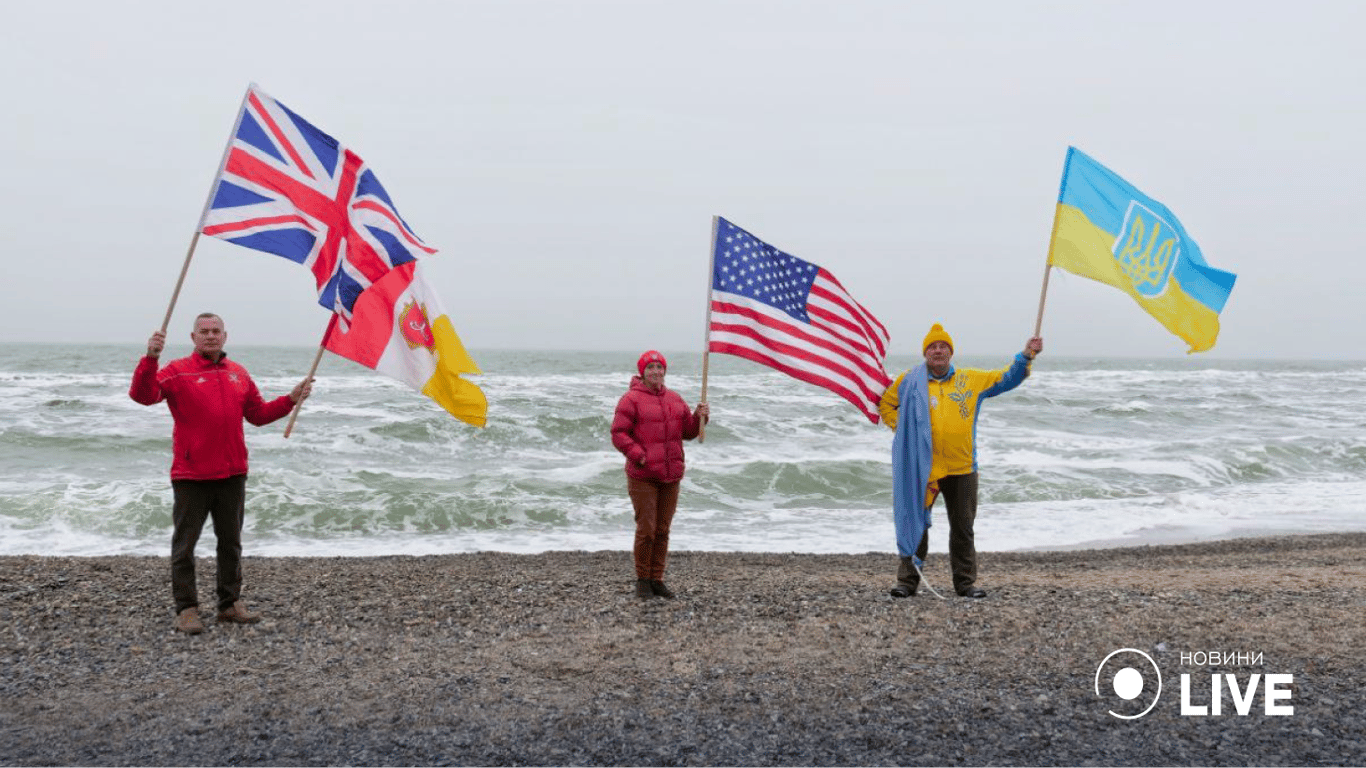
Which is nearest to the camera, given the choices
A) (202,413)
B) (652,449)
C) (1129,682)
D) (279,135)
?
(1129,682)

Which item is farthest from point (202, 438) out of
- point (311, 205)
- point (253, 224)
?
point (311, 205)

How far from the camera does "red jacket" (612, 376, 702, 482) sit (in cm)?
695

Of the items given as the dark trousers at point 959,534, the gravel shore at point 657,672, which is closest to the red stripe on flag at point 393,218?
the gravel shore at point 657,672

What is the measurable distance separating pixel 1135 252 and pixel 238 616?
654 centimetres

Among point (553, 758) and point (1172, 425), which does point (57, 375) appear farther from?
point (553, 758)

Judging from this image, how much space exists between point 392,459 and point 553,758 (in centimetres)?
1658

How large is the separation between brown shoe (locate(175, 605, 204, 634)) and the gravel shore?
0.06 metres

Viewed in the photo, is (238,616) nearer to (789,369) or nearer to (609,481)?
(789,369)

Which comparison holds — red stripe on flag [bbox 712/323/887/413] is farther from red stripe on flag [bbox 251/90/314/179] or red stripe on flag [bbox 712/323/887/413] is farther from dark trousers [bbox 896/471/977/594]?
red stripe on flag [bbox 251/90/314/179]

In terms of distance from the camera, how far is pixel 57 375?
151 feet

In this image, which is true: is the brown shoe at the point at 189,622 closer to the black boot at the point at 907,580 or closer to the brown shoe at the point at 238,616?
the brown shoe at the point at 238,616

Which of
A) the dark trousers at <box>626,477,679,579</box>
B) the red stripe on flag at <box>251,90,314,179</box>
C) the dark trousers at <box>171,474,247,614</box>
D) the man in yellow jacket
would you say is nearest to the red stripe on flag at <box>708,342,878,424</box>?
the man in yellow jacket

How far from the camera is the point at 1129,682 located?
5.09m

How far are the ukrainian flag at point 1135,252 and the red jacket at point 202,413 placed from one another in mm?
5368
